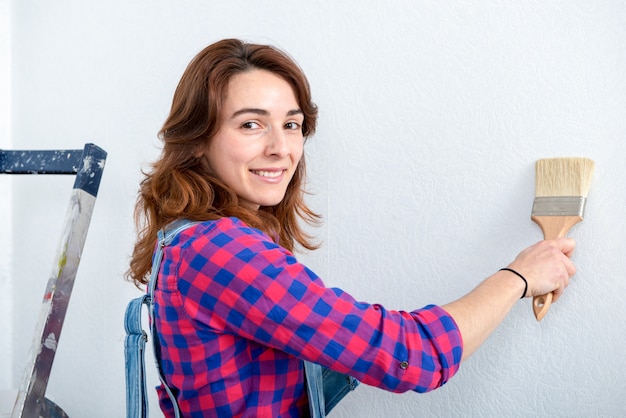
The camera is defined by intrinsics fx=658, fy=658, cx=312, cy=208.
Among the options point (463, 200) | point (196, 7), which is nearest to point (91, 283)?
point (196, 7)

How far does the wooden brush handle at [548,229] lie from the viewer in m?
1.02

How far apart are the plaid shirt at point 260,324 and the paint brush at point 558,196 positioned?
297mm

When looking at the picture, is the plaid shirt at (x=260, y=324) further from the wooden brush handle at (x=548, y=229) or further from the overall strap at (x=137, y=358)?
the wooden brush handle at (x=548, y=229)

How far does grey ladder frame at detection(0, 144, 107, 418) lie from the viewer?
1357 millimetres

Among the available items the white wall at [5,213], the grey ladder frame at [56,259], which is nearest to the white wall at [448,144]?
the grey ladder frame at [56,259]

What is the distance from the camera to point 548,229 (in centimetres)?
106

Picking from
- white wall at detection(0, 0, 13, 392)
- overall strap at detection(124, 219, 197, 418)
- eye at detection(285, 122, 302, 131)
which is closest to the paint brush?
eye at detection(285, 122, 302, 131)

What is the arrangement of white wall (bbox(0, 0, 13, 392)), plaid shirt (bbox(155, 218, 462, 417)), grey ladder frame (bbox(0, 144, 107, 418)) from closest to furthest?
1. plaid shirt (bbox(155, 218, 462, 417))
2. grey ladder frame (bbox(0, 144, 107, 418))
3. white wall (bbox(0, 0, 13, 392))

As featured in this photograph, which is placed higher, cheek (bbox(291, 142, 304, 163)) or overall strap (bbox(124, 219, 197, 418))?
cheek (bbox(291, 142, 304, 163))

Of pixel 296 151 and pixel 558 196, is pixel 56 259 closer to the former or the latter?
pixel 296 151

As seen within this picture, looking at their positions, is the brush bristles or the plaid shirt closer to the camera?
the plaid shirt

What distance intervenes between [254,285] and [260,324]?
0.05m

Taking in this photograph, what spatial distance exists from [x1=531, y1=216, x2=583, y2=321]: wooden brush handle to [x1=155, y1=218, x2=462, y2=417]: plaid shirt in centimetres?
24

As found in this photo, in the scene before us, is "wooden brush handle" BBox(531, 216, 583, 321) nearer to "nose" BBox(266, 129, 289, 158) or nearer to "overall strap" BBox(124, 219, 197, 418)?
"nose" BBox(266, 129, 289, 158)
